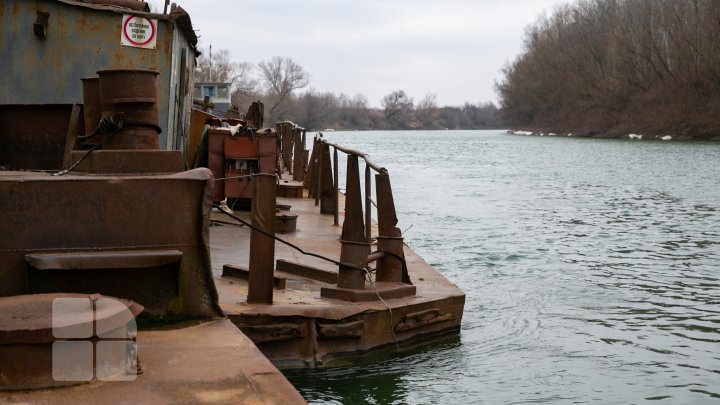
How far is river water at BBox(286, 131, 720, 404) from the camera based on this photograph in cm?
715

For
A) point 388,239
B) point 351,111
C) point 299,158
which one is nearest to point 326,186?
point 299,158

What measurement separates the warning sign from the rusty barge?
0.01 meters

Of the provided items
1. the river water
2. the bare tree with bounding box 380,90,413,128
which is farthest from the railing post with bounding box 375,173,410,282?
the bare tree with bounding box 380,90,413,128

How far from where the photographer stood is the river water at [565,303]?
7.15m

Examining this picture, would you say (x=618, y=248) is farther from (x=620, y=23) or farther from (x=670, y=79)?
(x=620, y=23)

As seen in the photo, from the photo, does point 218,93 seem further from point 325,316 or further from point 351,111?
point 351,111

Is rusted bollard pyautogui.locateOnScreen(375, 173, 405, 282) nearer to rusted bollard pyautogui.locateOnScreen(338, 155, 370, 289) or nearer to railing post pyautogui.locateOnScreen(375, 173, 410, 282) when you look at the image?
railing post pyautogui.locateOnScreen(375, 173, 410, 282)

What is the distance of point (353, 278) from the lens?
7035 millimetres

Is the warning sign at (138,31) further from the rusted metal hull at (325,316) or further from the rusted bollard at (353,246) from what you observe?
the rusted bollard at (353,246)

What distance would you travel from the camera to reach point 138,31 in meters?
9.18

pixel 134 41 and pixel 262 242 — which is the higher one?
pixel 134 41

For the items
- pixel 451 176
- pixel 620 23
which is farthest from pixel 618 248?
pixel 620 23

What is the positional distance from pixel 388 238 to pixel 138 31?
3.59 m

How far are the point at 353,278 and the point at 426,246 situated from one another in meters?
8.09
